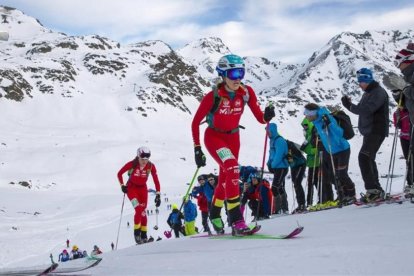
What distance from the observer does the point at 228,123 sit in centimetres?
648

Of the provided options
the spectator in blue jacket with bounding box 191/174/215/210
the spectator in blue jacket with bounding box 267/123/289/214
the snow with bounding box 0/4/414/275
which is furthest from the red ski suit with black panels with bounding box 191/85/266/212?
the spectator in blue jacket with bounding box 191/174/215/210

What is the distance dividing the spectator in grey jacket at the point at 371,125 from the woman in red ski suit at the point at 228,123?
189 cm

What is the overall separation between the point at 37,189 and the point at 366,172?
49626 mm

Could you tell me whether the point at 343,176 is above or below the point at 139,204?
above

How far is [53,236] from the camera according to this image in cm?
2731

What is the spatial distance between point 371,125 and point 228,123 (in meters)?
2.59

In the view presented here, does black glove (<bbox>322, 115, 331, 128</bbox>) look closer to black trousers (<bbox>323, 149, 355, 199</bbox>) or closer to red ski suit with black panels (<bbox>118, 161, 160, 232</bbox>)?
black trousers (<bbox>323, 149, 355, 199</bbox>)

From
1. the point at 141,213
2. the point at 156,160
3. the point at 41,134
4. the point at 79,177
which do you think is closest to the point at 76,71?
the point at 41,134

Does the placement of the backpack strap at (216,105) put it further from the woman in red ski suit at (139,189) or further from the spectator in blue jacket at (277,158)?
the woman in red ski suit at (139,189)

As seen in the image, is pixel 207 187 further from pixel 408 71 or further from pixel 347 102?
pixel 408 71

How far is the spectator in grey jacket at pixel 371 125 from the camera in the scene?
7.22 m

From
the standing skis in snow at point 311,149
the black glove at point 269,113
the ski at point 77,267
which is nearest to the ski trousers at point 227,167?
the black glove at point 269,113

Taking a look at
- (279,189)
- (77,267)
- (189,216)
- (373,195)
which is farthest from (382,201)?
(189,216)

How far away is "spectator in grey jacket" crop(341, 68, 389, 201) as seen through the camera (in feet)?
23.7
